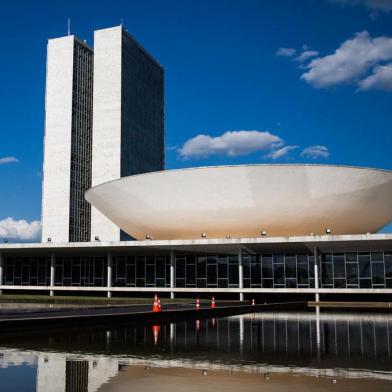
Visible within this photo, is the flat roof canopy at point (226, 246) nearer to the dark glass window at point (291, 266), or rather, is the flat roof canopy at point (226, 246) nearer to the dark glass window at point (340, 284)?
the dark glass window at point (291, 266)

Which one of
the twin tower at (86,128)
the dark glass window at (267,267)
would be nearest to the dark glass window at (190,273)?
the dark glass window at (267,267)

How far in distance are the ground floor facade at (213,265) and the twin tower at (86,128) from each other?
1351 inches

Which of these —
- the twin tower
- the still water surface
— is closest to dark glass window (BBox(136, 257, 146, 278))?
the still water surface

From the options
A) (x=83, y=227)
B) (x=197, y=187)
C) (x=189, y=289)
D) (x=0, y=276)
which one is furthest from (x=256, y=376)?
(x=83, y=227)

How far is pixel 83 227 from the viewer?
3278 inches

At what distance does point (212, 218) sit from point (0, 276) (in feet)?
66.8

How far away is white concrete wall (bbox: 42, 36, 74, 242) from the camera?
8100 cm

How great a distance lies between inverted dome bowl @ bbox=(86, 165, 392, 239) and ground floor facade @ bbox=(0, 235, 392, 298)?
1.70 m

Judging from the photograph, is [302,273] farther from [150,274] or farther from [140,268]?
[140,268]

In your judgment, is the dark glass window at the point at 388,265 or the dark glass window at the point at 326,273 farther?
the dark glass window at the point at 326,273

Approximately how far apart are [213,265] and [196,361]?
3126 cm

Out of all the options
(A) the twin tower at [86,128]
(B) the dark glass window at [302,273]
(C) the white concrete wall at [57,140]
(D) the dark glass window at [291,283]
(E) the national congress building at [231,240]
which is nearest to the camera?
(E) the national congress building at [231,240]

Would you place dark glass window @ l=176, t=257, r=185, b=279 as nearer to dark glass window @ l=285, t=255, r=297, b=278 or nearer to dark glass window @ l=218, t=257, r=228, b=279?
dark glass window @ l=218, t=257, r=228, b=279

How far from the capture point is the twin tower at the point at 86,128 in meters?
81.3
